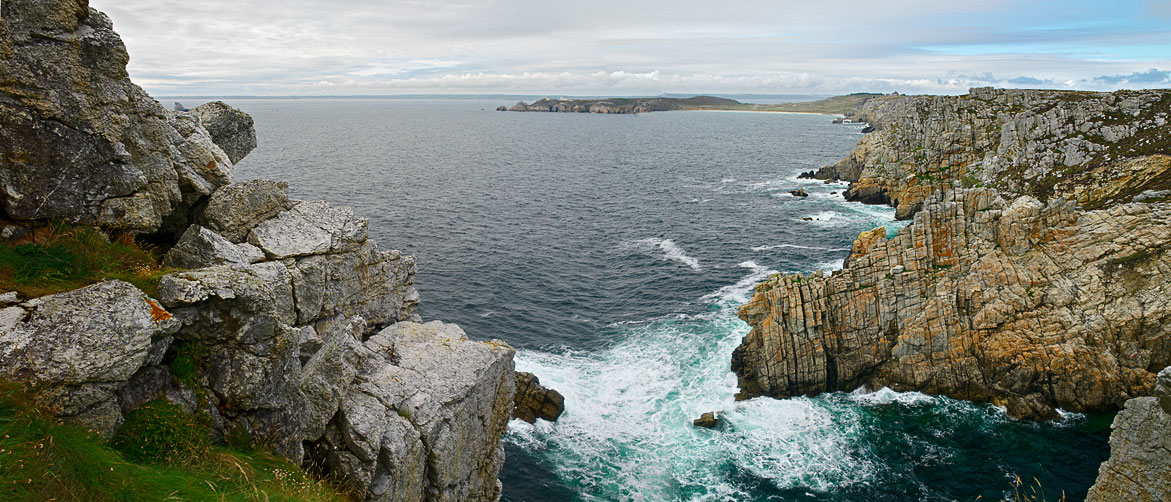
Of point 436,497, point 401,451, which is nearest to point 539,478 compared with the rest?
point 436,497

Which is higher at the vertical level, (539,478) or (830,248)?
(830,248)

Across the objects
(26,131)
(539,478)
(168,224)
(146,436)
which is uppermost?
(26,131)

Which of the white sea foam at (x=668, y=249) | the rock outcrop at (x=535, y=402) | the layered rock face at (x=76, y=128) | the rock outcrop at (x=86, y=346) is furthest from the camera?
the white sea foam at (x=668, y=249)

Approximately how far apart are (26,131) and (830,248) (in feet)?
231

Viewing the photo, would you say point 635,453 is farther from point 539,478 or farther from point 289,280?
point 289,280

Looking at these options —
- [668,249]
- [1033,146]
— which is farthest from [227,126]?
[1033,146]

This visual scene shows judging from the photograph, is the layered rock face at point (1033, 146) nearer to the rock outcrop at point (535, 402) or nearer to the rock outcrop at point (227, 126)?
the rock outcrop at point (535, 402)

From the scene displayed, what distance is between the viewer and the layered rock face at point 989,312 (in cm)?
3712

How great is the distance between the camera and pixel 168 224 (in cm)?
1706

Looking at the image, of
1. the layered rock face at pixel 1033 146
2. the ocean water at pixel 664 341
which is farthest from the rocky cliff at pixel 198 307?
the layered rock face at pixel 1033 146

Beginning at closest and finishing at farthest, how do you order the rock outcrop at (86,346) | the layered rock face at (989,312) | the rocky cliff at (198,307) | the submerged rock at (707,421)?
1. the rock outcrop at (86,346)
2. the rocky cliff at (198,307)
3. the layered rock face at (989,312)
4. the submerged rock at (707,421)

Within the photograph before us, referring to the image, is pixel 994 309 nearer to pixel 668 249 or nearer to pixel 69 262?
pixel 668 249

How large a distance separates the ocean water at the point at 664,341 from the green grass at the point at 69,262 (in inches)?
893

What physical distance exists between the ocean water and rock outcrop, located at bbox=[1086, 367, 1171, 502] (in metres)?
13.5
